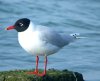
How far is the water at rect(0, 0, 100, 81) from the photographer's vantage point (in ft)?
42.5

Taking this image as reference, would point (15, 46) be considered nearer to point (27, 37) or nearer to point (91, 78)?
point (91, 78)

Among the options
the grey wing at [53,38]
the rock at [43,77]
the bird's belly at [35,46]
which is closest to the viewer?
the rock at [43,77]

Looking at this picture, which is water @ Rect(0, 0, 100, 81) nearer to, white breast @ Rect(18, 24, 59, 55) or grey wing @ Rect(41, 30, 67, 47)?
grey wing @ Rect(41, 30, 67, 47)

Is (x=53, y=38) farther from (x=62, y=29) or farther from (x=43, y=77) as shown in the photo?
(x=62, y=29)

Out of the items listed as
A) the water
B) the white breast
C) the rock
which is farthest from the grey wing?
the water

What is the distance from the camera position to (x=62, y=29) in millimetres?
16672

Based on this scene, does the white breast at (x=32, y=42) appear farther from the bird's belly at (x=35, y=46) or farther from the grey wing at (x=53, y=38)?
the grey wing at (x=53, y=38)

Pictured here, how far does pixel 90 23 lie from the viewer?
58.6ft

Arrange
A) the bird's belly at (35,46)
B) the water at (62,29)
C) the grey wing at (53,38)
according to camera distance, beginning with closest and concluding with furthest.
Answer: the bird's belly at (35,46) < the grey wing at (53,38) < the water at (62,29)

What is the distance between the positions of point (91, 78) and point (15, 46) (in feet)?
11.7

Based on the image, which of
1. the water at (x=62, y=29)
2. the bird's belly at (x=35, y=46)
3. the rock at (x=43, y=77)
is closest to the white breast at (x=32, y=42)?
the bird's belly at (x=35, y=46)

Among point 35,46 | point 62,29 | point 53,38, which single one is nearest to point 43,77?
point 35,46

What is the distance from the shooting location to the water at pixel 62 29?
13.0 m

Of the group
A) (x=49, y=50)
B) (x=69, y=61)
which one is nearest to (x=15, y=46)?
(x=69, y=61)
